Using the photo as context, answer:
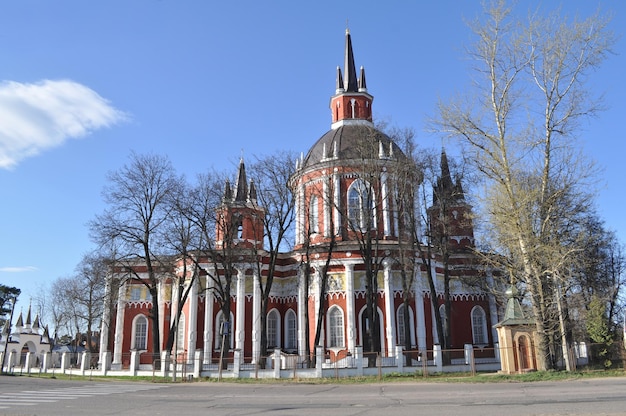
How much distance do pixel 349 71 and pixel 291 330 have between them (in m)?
22.0

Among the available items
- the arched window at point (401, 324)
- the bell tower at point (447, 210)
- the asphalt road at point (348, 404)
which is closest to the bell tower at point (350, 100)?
the bell tower at point (447, 210)

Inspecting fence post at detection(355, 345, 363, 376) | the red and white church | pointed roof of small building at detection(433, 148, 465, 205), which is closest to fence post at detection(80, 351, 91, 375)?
the red and white church

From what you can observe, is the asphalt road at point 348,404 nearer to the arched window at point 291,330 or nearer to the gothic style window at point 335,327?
the gothic style window at point 335,327

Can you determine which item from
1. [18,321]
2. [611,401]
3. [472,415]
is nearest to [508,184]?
[611,401]

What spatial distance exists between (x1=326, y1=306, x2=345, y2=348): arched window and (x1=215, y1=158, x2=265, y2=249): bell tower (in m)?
6.75

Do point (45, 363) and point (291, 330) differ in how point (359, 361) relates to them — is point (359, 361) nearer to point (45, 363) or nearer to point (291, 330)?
point (291, 330)

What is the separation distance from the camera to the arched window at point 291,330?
37062 millimetres

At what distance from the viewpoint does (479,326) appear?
3819 cm

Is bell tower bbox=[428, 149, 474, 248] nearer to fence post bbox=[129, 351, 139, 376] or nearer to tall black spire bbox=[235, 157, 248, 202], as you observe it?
tall black spire bbox=[235, 157, 248, 202]

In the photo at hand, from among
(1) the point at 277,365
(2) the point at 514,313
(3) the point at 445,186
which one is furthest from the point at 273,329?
(2) the point at 514,313

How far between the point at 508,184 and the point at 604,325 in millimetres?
9847

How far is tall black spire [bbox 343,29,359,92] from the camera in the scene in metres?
43.7

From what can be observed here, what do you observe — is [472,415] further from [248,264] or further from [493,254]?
[248,264]

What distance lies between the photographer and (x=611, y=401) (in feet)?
40.4
